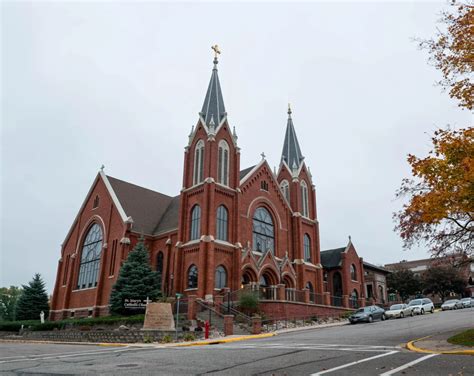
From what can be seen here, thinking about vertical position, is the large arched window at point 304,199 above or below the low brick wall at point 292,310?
above

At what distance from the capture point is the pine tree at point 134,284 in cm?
3234

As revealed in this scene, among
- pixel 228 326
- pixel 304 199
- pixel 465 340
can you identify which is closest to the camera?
pixel 465 340

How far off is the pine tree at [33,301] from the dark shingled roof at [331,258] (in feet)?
103

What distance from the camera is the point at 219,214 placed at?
37125 millimetres

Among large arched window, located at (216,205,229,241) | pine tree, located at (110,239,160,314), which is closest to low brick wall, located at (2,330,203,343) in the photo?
pine tree, located at (110,239,160,314)

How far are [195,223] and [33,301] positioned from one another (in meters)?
21.6

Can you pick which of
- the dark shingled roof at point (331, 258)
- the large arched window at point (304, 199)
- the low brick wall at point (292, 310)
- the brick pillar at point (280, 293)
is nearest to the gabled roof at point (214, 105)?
the large arched window at point (304, 199)

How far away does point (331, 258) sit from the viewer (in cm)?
5062

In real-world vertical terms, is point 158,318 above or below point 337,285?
below

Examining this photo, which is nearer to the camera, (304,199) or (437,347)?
(437,347)

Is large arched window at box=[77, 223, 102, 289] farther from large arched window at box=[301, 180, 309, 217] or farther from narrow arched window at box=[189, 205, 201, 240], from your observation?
large arched window at box=[301, 180, 309, 217]

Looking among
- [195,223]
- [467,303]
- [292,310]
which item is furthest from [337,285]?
[195,223]

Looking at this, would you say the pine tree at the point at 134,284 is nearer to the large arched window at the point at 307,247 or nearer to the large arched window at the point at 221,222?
the large arched window at the point at 221,222

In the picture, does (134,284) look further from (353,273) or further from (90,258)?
(353,273)
